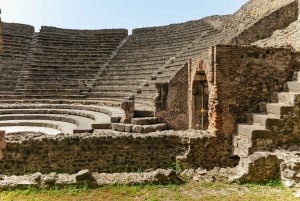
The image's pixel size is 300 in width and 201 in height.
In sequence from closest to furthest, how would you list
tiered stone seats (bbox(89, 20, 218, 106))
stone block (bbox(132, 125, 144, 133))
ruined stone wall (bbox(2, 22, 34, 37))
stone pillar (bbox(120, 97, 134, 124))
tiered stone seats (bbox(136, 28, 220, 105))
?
stone block (bbox(132, 125, 144, 133)) → stone pillar (bbox(120, 97, 134, 124)) → tiered stone seats (bbox(136, 28, 220, 105)) → tiered stone seats (bbox(89, 20, 218, 106)) → ruined stone wall (bbox(2, 22, 34, 37))

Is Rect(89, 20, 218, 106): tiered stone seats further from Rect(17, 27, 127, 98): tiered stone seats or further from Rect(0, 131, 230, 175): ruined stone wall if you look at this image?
Rect(0, 131, 230, 175): ruined stone wall

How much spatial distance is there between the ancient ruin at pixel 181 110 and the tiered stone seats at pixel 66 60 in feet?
0.46

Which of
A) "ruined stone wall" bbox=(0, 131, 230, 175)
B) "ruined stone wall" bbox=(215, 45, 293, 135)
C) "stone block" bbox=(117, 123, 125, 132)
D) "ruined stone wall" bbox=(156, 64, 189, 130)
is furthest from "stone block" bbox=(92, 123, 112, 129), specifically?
"ruined stone wall" bbox=(215, 45, 293, 135)

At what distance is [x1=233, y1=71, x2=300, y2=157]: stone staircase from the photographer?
8.16m

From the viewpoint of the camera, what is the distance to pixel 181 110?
1444 cm

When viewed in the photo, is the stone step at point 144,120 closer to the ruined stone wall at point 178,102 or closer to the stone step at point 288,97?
the ruined stone wall at point 178,102

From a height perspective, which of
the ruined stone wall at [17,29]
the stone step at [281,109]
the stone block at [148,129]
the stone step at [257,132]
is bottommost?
the stone block at [148,129]

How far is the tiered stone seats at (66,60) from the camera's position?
2127cm

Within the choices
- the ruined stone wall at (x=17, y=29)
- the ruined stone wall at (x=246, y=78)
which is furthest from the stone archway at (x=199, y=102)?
the ruined stone wall at (x=17, y=29)

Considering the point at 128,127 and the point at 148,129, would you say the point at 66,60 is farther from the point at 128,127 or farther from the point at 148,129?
the point at 148,129

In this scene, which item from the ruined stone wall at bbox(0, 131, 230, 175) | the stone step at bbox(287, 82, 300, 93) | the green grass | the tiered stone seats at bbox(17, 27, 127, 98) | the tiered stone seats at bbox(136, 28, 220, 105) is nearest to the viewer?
the green grass

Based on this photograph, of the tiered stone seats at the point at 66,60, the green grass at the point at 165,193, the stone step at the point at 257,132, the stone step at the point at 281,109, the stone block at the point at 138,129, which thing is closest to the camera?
the green grass at the point at 165,193

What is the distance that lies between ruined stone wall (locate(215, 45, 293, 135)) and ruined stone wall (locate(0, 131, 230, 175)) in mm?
830

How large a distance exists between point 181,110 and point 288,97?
6222 mm
